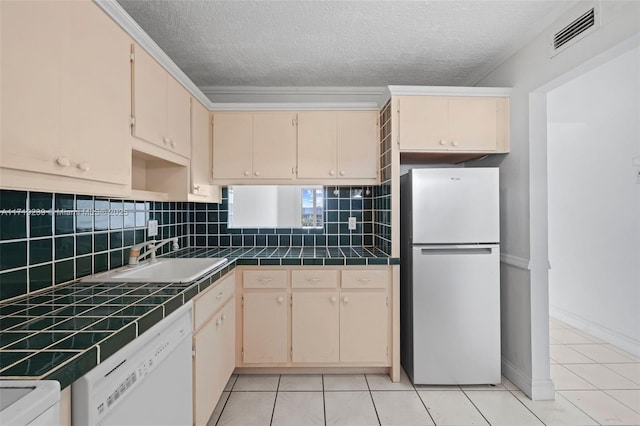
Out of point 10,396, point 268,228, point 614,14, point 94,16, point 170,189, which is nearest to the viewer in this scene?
point 10,396

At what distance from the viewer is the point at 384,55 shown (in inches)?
92.9

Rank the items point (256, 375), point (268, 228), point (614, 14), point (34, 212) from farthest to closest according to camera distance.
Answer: point (268, 228), point (256, 375), point (614, 14), point (34, 212)

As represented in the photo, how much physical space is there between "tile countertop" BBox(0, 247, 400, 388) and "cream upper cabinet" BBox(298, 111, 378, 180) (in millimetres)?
1225

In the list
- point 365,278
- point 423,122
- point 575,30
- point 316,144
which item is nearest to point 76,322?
point 365,278

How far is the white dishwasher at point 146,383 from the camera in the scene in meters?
0.83

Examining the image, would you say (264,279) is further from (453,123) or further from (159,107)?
(453,123)

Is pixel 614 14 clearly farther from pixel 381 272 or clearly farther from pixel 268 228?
pixel 268 228

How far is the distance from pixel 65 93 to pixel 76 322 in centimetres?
81

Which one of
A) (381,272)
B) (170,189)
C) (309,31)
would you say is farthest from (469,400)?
(309,31)

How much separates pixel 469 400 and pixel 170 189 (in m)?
2.56

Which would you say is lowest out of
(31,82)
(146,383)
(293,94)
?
(146,383)

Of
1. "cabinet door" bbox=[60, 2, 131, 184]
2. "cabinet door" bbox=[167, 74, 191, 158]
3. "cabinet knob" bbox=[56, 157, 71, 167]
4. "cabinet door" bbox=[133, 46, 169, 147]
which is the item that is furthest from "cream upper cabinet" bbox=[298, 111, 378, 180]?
"cabinet knob" bbox=[56, 157, 71, 167]

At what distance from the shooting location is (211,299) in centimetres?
179

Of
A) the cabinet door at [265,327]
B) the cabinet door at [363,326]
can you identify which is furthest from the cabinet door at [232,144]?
the cabinet door at [363,326]
